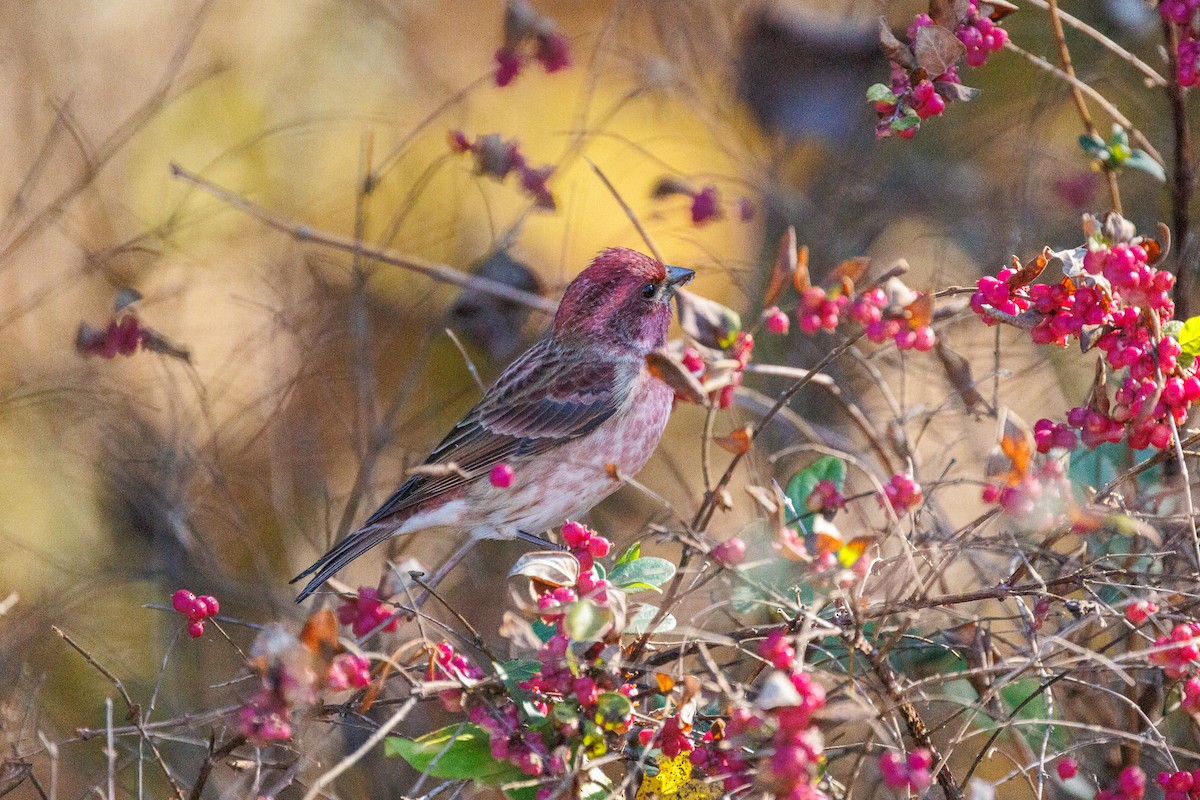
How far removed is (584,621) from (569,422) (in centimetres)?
258

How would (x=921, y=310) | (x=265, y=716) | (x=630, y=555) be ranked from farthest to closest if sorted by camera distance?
1. (x=630, y=555)
2. (x=921, y=310)
3. (x=265, y=716)

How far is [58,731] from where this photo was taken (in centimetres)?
482

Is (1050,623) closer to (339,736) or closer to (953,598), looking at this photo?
(953,598)

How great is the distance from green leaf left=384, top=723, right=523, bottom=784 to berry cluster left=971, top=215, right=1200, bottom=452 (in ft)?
4.50

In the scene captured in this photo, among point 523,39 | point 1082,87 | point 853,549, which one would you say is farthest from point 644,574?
point 523,39

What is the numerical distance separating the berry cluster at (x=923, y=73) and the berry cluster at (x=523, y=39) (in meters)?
1.92

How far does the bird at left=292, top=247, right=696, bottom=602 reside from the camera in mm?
4641

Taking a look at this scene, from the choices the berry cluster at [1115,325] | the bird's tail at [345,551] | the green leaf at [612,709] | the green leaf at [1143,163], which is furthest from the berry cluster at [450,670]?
the green leaf at [1143,163]

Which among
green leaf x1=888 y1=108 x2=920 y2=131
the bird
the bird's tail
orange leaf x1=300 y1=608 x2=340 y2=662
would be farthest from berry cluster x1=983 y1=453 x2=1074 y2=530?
the bird's tail

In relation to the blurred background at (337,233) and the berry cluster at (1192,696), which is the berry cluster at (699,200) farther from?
the berry cluster at (1192,696)

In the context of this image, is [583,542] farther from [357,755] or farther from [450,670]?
[357,755]

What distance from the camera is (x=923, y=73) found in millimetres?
2811

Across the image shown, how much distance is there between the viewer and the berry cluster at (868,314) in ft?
8.50

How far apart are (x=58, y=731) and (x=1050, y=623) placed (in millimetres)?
3835
